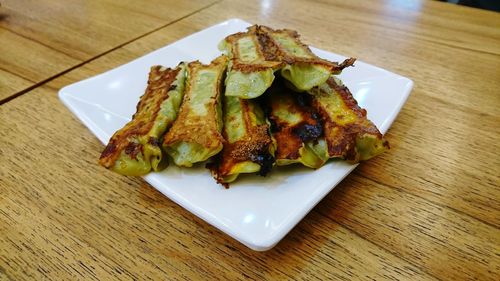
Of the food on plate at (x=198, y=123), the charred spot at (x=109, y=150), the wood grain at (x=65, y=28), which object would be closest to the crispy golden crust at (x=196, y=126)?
the food on plate at (x=198, y=123)

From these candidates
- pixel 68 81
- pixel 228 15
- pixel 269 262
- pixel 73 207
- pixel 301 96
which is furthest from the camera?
pixel 228 15

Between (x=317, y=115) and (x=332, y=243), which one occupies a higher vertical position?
(x=317, y=115)

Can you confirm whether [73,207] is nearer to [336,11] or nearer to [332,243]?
[332,243]

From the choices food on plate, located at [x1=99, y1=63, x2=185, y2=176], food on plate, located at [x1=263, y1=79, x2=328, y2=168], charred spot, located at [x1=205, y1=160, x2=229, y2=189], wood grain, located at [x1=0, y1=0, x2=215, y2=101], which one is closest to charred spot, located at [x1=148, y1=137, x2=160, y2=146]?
food on plate, located at [x1=99, y1=63, x2=185, y2=176]

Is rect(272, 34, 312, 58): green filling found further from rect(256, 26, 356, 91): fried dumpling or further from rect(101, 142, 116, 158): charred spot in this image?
rect(101, 142, 116, 158): charred spot

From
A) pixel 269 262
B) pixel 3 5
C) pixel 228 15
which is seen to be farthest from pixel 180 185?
pixel 3 5

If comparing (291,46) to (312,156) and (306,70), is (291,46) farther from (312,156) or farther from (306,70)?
(312,156)

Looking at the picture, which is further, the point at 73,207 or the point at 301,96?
the point at 301,96
